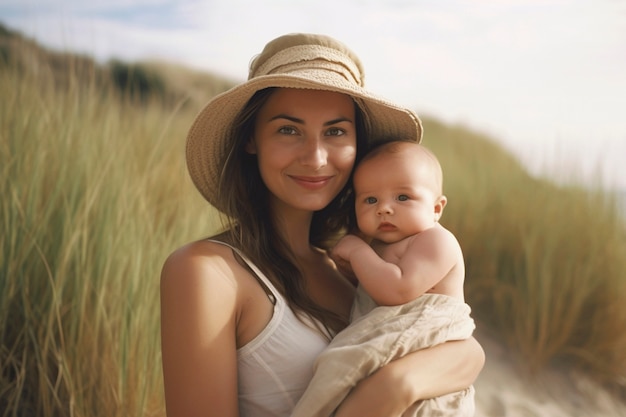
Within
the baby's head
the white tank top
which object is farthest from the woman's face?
the white tank top

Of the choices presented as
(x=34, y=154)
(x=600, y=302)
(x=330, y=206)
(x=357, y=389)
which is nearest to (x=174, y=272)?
(x=357, y=389)

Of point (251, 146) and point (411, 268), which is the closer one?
point (411, 268)

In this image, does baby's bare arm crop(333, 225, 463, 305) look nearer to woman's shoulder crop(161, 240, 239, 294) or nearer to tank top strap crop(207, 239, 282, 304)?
tank top strap crop(207, 239, 282, 304)

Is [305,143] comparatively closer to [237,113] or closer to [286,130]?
[286,130]

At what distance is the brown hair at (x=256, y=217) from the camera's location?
2.07 m

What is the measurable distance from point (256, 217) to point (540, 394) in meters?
3.40

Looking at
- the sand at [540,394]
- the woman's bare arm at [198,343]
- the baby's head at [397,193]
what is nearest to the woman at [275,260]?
the woman's bare arm at [198,343]

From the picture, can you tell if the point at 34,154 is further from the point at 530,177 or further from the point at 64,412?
the point at 530,177

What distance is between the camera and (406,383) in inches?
68.1

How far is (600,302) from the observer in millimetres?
4699

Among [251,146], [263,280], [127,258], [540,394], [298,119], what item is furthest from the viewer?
[540,394]

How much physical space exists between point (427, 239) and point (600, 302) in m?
3.30

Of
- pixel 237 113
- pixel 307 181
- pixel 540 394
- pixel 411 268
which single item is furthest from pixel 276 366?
pixel 540 394

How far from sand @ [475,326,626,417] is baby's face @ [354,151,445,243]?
291 centimetres
